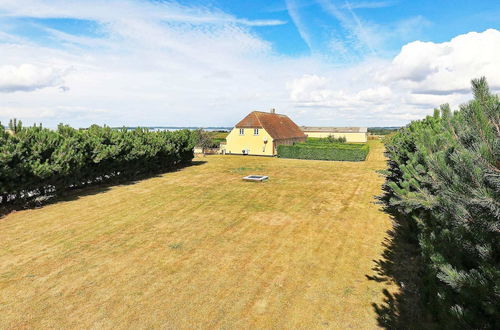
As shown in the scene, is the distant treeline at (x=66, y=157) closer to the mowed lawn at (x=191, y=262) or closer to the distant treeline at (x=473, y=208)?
the mowed lawn at (x=191, y=262)

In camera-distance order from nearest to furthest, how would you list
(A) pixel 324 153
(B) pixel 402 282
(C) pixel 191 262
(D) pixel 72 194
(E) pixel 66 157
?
(B) pixel 402 282 < (C) pixel 191 262 < (E) pixel 66 157 < (D) pixel 72 194 < (A) pixel 324 153

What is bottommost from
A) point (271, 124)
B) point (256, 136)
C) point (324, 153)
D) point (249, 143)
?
point (324, 153)

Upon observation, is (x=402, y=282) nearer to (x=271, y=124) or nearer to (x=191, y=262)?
(x=191, y=262)

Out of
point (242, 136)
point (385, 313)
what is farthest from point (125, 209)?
point (242, 136)

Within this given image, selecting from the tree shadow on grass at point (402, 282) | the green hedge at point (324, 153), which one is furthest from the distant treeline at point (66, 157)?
the green hedge at point (324, 153)

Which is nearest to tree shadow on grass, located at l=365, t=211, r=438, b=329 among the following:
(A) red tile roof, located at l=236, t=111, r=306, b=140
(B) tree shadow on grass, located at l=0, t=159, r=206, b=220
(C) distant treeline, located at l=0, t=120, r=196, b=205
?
(C) distant treeline, located at l=0, t=120, r=196, b=205

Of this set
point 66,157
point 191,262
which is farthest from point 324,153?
point 191,262

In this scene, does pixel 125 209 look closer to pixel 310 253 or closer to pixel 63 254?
pixel 63 254
